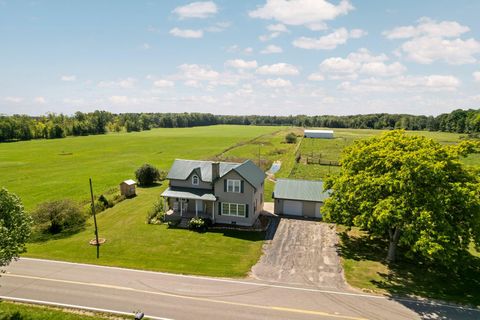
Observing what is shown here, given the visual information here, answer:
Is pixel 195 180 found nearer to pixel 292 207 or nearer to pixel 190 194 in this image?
pixel 190 194

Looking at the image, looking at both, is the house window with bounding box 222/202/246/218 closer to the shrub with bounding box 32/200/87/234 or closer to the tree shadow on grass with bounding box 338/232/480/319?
the tree shadow on grass with bounding box 338/232/480/319

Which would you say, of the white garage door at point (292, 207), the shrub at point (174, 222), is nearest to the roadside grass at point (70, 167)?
the shrub at point (174, 222)

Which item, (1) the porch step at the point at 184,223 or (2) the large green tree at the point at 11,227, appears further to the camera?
(1) the porch step at the point at 184,223

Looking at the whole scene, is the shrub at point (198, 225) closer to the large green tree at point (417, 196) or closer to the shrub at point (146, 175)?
the large green tree at point (417, 196)

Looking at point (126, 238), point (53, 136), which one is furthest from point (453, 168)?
point (53, 136)

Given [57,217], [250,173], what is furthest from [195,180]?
[57,217]

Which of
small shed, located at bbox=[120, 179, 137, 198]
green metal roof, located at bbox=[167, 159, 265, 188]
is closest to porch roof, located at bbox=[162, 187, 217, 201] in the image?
green metal roof, located at bbox=[167, 159, 265, 188]
